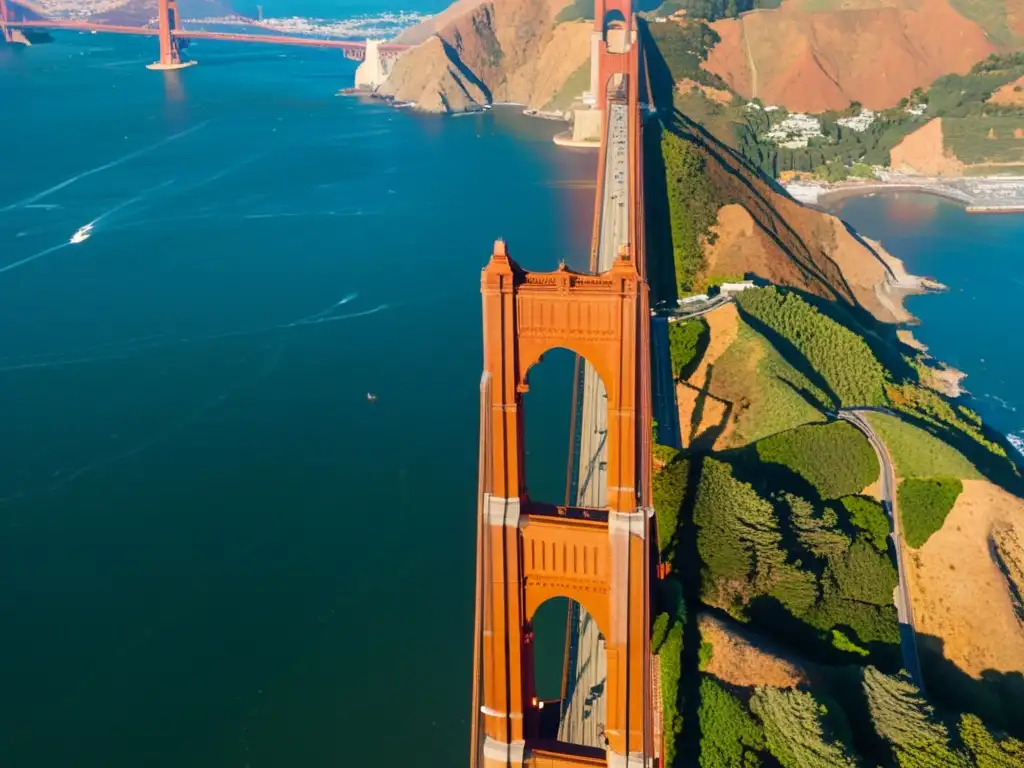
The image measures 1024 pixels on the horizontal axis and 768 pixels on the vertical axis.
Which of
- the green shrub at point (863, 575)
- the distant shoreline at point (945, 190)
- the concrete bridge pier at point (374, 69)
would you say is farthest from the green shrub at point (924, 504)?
the concrete bridge pier at point (374, 69)

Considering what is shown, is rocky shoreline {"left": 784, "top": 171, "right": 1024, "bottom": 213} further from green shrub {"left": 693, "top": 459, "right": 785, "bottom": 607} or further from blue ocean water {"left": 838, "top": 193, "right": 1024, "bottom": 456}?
Answer: green shrub {"left": 693, "top": 459, "right": 785, "bottom": 607}

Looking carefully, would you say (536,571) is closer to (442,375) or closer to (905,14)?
(442,375)

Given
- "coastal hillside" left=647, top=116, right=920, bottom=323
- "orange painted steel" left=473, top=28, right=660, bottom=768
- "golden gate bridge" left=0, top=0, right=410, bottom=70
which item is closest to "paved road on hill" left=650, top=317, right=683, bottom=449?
"coastal hillside" left=647, top=116, right=920, bottom=323

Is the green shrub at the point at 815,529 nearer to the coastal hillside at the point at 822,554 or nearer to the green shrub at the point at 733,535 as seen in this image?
the coastal hillside at the point at 822,554

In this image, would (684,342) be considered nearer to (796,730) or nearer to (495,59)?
(796,730)

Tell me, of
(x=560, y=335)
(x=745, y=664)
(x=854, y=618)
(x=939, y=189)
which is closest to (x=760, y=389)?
(x=854, y=618)

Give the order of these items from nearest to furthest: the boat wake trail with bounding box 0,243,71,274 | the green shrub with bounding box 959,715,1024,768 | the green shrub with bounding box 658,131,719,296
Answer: the green shrub with bounding box 959,715,1024,768, the green shrub with bounding box 658,131,719,296, the boat wake trail with bounding box 0,243,71,274
